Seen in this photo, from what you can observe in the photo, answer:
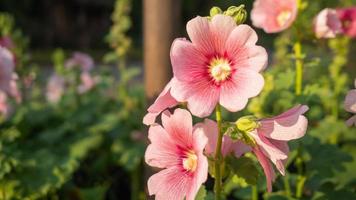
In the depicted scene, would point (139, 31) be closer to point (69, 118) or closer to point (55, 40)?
point (55, 40)

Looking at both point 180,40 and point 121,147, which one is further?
point 121,147

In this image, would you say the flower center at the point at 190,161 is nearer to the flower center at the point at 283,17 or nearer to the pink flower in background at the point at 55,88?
the flower center at the point at 283,17

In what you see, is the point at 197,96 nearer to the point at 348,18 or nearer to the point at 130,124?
the point at 348,18

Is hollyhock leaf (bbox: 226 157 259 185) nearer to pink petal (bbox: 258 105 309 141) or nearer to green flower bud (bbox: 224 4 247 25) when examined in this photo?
pink petal (bbox: 258 105 309 141)

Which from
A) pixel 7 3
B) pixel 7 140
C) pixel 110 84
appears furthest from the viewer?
pixel 7 3

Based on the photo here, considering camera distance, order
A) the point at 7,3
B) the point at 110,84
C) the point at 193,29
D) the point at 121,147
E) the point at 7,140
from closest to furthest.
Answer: the point at 193,29 < the point at 7,140 < the point at 121,147 < the point at 110,84 < the point at 7,3

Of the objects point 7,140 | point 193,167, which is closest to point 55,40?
point 7,140
